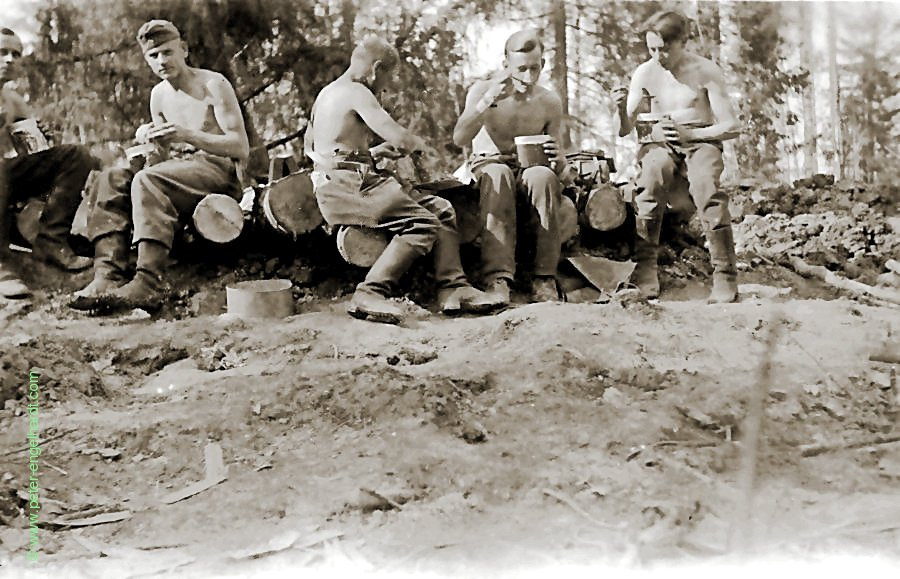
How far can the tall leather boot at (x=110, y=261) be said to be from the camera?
440 centimetres

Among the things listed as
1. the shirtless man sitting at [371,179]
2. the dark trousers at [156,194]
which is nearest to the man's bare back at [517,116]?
the shirtless man sitting at [371,179]

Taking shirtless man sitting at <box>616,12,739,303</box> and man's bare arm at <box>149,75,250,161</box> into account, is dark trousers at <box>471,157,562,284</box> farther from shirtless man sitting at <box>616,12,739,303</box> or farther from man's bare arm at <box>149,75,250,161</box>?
man's bare arm at <box>149,75,250,161</box>

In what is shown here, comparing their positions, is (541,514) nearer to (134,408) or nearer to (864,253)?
(134,408)

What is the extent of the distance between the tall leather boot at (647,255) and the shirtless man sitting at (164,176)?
6.34 feet

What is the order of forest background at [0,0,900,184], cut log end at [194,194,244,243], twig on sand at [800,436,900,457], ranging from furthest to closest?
1. forest background at [0,0,900,184]
2. cut log end at [194,194,244,243]
3. twig on sand at [800,436,900,457]

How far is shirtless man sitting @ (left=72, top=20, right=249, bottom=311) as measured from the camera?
438 cm

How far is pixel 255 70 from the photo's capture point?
5383mm

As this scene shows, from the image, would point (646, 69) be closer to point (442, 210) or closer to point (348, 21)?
point (442, 210)

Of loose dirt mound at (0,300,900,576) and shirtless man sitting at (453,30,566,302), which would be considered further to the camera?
shirtless man sitting at (453,30,566,302)

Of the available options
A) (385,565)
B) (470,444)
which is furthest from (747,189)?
(385,565)

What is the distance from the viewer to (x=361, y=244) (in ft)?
14.6

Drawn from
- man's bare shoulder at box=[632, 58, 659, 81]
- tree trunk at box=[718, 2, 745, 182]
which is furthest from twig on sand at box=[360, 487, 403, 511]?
tree trunk at box=[718, 2, 745, 182]

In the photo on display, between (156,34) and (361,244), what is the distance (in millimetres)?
1329

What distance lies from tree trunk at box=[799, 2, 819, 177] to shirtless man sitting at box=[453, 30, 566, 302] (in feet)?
4.78
